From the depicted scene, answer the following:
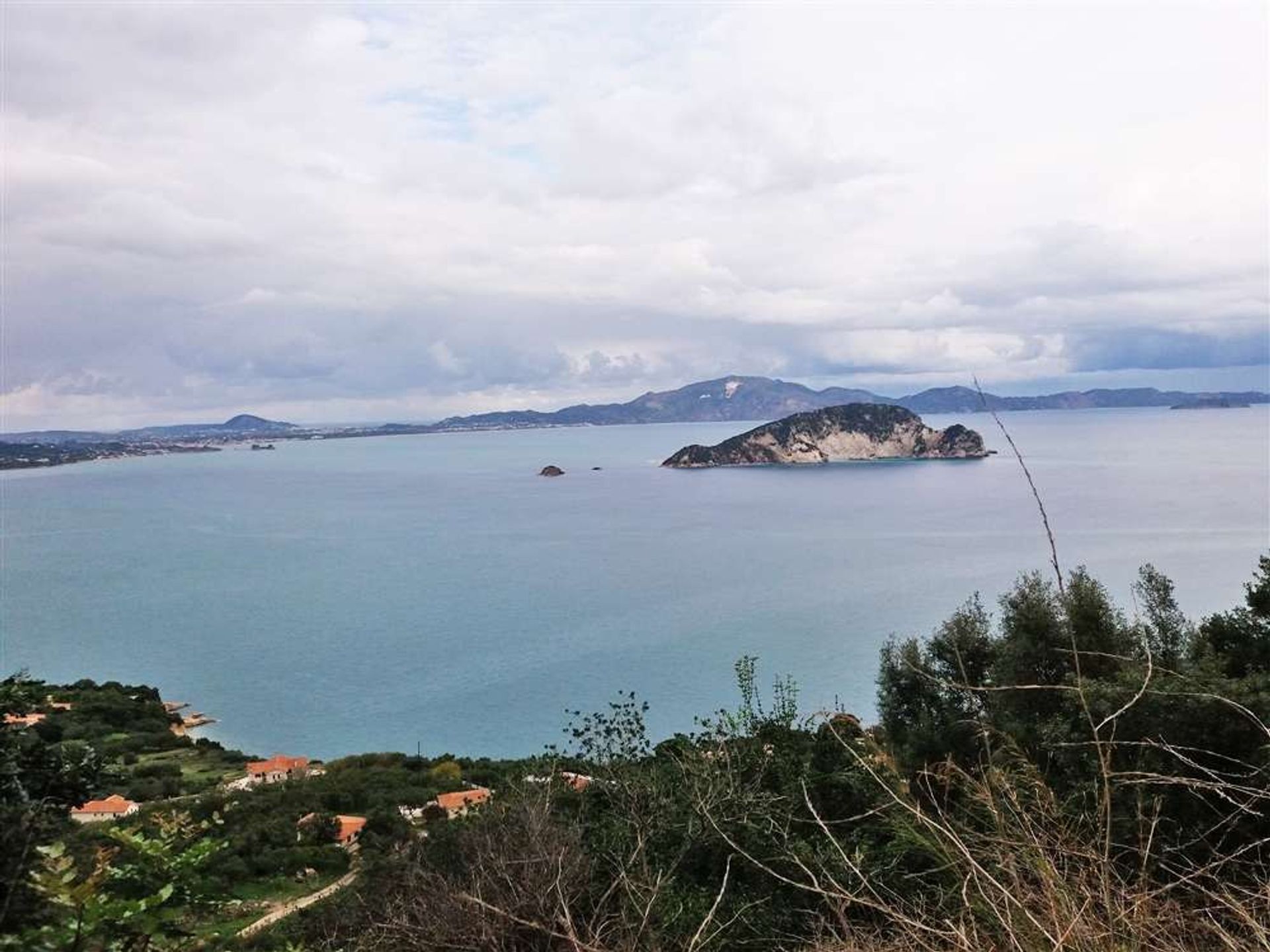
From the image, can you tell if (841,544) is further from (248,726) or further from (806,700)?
(248,726)

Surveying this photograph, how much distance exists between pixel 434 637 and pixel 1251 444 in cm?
13241

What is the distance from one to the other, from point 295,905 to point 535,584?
118 ft

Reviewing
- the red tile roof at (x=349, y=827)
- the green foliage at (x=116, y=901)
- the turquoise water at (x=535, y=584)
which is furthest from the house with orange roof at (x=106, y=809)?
the green foliage at (x=116, y=901)

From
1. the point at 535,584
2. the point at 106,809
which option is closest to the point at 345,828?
the point at 106,809

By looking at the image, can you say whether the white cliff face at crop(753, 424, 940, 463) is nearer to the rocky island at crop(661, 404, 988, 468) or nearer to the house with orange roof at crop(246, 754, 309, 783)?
the rocky island at crop(661, 404, 988, 468)

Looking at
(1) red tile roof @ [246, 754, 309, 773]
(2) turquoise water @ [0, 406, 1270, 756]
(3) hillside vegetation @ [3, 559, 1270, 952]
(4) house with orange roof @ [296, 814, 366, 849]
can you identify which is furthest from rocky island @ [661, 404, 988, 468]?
Result: (3) hillside vegetation @ [3, 559, 1270, 952]

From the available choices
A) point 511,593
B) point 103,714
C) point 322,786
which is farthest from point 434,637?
point 322,786

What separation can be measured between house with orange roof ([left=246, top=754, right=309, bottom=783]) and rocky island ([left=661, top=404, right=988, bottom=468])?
4431 inches

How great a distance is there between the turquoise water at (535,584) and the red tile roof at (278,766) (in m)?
3.27

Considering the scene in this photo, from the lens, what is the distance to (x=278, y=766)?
2667 cm

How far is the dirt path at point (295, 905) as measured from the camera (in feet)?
47.0

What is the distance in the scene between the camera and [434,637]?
42.2 metres

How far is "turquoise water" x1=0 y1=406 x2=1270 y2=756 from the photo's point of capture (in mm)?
34344

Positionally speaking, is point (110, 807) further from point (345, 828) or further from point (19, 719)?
point (19, 719)
